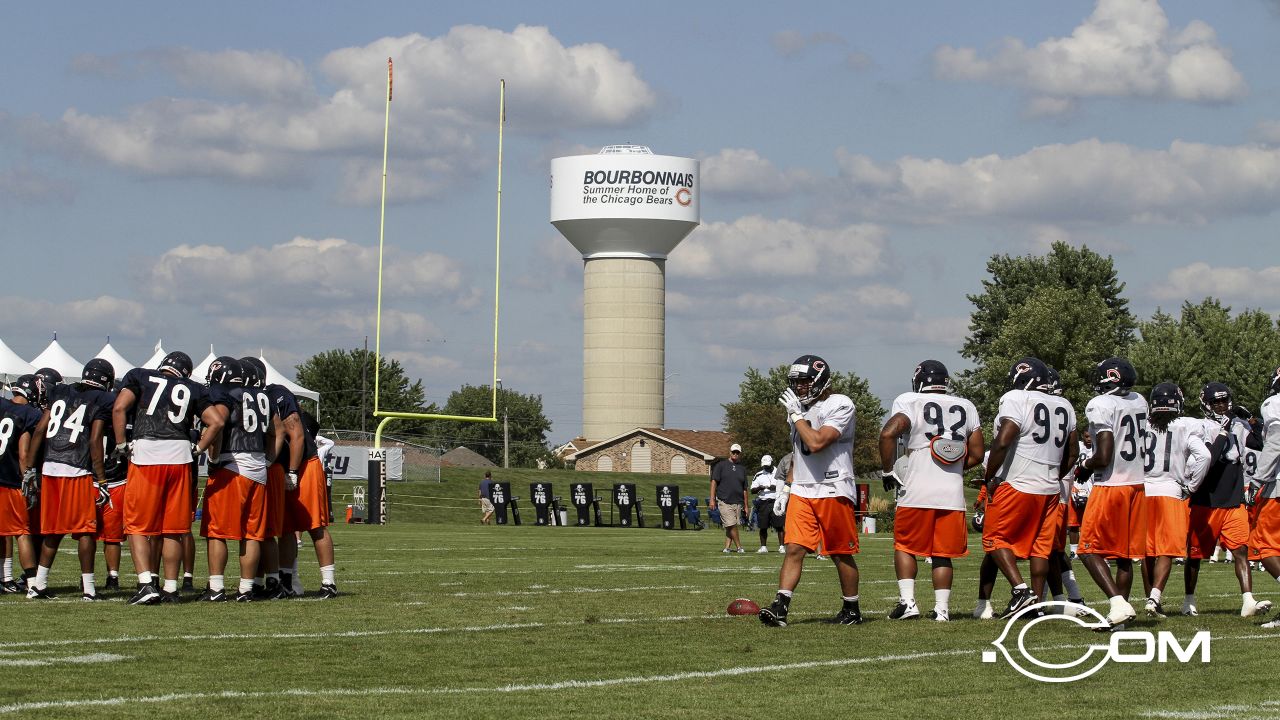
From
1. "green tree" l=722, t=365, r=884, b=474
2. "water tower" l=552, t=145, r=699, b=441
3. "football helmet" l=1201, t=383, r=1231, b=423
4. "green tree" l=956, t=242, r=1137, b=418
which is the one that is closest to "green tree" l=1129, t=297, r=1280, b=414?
"green tree" l=956, t=242, r=1137, b=418

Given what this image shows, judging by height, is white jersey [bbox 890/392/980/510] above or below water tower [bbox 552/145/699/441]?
below

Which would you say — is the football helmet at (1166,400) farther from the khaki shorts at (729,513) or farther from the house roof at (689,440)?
the house roof at (689,440)

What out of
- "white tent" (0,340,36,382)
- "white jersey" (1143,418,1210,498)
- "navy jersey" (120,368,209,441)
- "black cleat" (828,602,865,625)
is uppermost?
"white tent" (0,340,36,382)

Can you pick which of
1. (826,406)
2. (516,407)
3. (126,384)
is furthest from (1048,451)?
(516,407)

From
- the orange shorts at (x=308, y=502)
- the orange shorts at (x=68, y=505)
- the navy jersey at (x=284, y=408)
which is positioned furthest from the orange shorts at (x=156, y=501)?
the orange shorts at (x=68, y=505)

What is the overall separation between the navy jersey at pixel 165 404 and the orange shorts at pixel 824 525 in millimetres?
4877

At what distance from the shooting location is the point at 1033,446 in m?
11.9

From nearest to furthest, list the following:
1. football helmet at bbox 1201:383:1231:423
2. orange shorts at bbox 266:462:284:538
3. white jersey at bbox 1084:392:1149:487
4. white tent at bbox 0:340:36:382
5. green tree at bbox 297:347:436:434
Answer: white jersey at bbox 1084:392:1149:487 < football helmet at bbox 1201:383:1231:423 < orange shorts at bbox 266:462:284:538 < white tent at bbox 0:340:36:382 < green tree at bbox 297:347:436:434

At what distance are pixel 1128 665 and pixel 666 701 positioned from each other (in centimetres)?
284

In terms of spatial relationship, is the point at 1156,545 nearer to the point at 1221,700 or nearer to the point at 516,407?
the point at 1221,700

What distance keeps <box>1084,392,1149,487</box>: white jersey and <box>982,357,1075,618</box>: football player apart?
14.2 inches

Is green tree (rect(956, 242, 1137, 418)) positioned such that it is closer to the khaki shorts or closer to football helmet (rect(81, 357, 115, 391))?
the khaki shorts

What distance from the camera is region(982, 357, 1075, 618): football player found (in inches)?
466

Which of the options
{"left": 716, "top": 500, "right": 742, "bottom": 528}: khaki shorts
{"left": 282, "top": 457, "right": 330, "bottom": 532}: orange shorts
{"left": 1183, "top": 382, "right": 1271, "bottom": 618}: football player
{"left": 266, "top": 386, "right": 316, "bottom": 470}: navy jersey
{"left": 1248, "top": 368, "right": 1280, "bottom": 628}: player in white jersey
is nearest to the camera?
{"left": 1248, "top": 368, "right": 1280, "bottom": 628}: player in white jersey
